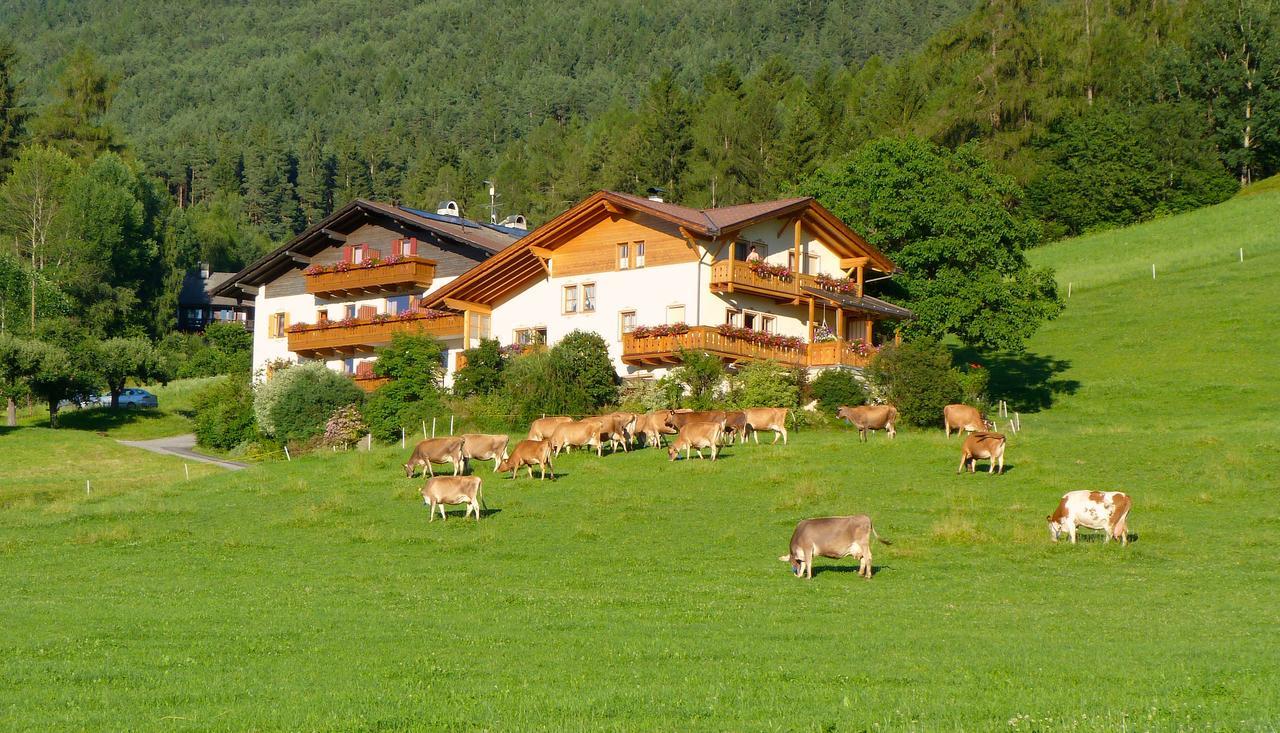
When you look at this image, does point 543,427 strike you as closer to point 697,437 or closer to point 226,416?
point 697,437

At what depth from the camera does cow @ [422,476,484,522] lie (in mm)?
31391

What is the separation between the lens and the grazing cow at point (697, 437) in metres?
38.7

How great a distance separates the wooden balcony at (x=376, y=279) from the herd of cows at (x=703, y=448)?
76.5ft

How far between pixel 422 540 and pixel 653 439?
1465 centimetres

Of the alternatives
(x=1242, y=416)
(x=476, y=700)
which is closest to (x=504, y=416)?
(x=1242, y=416)

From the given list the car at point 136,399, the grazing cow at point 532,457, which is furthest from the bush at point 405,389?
the car at point 136,399

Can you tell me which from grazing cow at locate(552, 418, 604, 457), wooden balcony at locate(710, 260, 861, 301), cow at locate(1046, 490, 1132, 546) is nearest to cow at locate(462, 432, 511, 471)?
grazing cow at locate(552, 418, 604, 457)

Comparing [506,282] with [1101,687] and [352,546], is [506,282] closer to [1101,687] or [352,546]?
[352,546]

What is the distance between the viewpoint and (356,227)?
2749 inches

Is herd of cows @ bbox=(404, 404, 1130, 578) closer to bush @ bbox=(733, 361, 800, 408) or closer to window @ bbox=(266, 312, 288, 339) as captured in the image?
bush @ bbox=(733, 361, 800, 408)

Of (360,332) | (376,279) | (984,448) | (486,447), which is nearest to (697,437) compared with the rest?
(486,447)

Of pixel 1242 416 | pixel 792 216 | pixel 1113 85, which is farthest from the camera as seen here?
pixel 1113 85

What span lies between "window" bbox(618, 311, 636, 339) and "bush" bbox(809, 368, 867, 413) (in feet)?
31.6

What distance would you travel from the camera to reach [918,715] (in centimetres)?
1339
